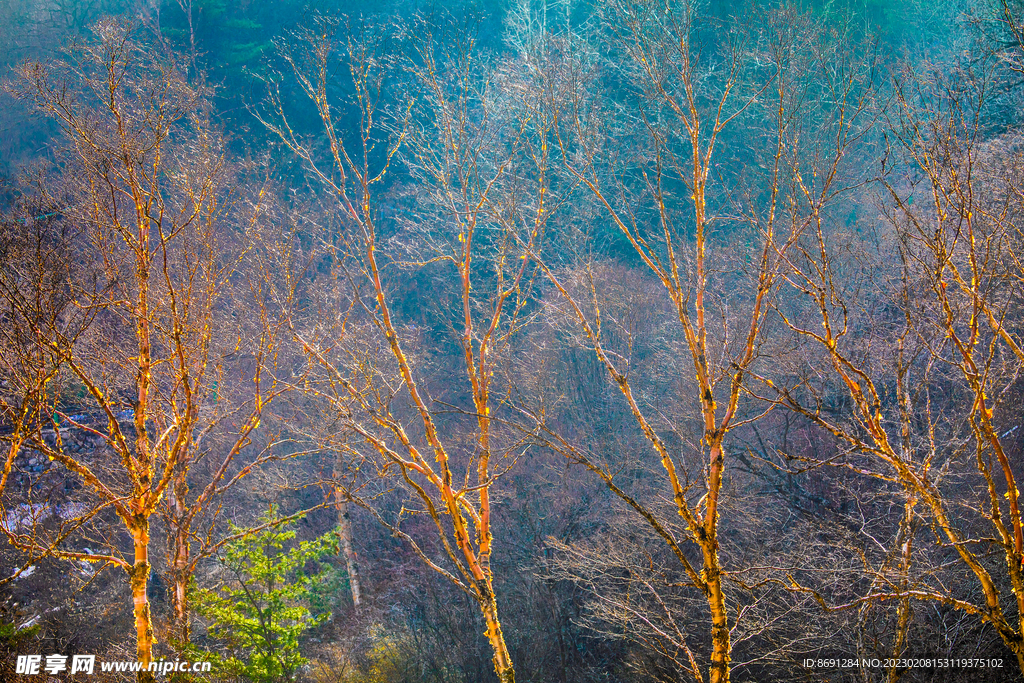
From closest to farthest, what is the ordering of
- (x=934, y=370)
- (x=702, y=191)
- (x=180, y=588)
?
(x=702, y=191)
(x=180, y=588)
(x=934, y=370)

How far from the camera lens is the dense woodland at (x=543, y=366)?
4.22 m

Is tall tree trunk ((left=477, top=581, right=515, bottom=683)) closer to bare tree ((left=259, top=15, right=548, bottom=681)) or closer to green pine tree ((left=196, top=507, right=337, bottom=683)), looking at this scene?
bare tree ((left=259, top=15, right=548, bottom=681))

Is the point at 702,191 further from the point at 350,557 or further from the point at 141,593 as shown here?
the point at 350,557

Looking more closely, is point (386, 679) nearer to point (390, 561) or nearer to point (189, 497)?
point (390, 561)

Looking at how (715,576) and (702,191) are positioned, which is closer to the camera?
(715,576)

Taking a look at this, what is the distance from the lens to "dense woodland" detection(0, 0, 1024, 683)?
4219 millimetres

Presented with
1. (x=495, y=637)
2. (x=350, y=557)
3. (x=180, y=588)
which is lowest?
(x=495, y=637)

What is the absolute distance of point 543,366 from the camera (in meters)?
13.1

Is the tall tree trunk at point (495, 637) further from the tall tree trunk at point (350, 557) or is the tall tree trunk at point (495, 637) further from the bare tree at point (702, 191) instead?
the tall tree trunk at point (350, 557)

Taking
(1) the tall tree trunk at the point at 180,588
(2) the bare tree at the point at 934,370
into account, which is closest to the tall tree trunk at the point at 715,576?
(2) the bare tree at the point at 934,370

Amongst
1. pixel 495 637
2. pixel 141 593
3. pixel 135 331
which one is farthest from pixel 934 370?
pixel 135 331

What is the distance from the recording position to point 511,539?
39.1ft

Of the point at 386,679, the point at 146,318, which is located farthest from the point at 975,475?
the point at 146,318

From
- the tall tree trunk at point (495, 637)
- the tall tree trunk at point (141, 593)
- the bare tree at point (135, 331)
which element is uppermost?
the bare tree at point (135, 331)
